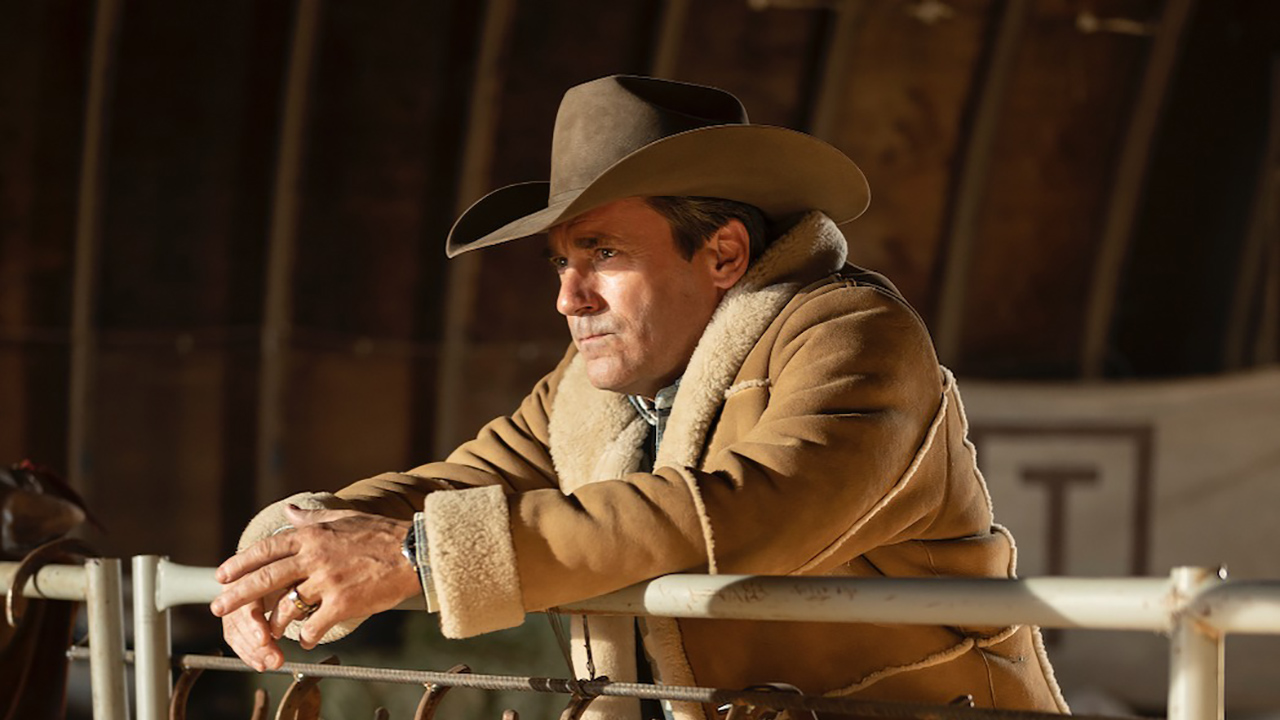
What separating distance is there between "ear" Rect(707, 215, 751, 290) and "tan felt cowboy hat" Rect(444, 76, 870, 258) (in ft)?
0.17

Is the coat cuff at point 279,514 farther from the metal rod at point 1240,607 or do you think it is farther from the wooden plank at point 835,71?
the wooden plank at point 835,71

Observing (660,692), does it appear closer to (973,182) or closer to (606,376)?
(606,376)

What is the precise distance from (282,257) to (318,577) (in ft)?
16.4

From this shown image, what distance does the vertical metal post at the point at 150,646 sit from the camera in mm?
2080

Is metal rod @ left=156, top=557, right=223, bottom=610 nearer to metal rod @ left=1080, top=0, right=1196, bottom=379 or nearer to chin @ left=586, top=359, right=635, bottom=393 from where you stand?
chin @ left=586, top=359, right=635, bottom=393

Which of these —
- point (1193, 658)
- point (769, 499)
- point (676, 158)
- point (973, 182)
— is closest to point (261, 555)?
point (769, 499)

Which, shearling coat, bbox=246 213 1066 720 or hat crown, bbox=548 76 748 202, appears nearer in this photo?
shearling coat, bbox=246 213 1066 720

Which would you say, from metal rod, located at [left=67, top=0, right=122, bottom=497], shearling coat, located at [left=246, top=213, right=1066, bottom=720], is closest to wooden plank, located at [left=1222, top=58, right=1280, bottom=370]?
metal rod, located at [left=67, top=0, right=122, bottom=497]

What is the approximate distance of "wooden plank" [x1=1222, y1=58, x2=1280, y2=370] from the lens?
6820mm

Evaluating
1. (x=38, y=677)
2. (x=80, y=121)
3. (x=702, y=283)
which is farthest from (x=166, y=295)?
(x=702, y=283)

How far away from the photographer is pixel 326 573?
1.76m

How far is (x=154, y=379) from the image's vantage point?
6.61m

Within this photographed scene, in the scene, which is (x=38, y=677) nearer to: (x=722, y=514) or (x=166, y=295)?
(x=722, y=514)

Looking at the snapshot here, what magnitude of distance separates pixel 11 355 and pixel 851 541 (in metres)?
5.33
